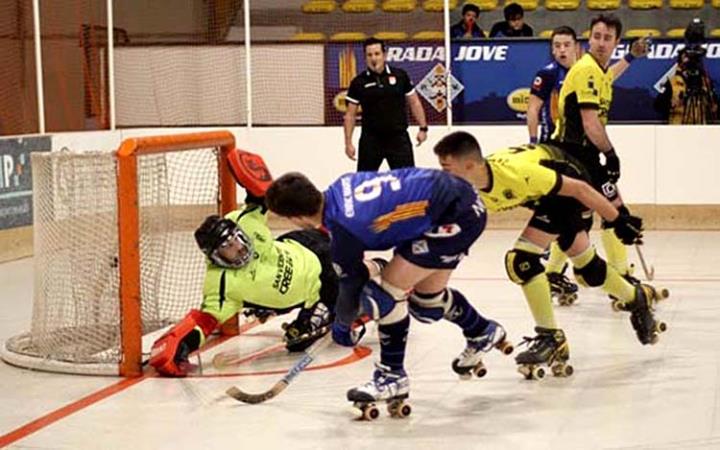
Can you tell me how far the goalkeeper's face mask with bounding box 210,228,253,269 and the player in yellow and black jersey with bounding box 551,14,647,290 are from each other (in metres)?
1.91

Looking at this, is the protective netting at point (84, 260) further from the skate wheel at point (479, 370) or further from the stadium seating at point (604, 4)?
the stadium seating at point (604, 4)

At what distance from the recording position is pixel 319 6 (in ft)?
47.5

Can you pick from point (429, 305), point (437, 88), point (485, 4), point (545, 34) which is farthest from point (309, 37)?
point (429, 305)

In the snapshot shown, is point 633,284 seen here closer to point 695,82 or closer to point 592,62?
point 592,62

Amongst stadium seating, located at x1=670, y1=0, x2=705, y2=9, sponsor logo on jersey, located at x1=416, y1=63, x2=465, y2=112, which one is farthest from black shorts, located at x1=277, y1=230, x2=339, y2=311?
stadium seating, located at x1=670, y1=0, x2=705, y2=9

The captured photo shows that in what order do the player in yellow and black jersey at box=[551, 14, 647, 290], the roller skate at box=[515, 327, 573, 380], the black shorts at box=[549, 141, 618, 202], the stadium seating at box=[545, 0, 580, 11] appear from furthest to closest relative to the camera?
the stadium seating at box=[545, 0, 580, 11], the black shorts at box=[549, 141, 618, 202], the player in yellow and black jersey at box=[551, 14, 647, 290], the roller skate at box=[515, 327, 573, 380]

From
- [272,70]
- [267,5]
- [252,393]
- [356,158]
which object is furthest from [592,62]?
[267,5]

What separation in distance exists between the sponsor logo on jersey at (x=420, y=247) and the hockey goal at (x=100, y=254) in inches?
58.4

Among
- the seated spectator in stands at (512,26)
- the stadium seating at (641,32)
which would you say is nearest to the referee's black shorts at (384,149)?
the seated spectator in stands at (512,26)

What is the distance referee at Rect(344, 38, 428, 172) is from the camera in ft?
34.8

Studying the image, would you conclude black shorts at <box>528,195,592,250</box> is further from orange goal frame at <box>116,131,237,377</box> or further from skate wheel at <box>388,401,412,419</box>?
orange goal frame at <box>116,131,237,377</box>

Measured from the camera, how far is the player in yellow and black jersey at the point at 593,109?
22.9 feet

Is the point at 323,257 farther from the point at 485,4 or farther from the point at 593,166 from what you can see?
the point at 485,4

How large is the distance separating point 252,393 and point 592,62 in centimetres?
264
